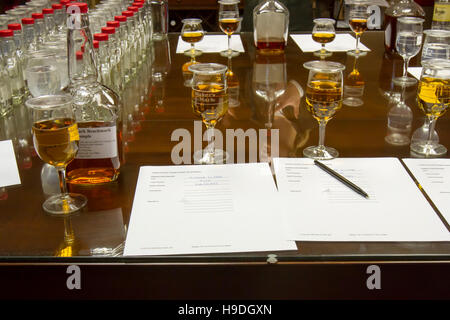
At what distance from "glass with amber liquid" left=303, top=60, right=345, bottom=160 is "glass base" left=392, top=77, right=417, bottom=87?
0.63 m

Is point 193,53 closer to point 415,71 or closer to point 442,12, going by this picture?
point 415,71

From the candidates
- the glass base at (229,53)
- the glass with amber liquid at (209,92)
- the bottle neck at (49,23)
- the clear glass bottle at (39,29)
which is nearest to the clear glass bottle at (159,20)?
the glass base at (229,53)

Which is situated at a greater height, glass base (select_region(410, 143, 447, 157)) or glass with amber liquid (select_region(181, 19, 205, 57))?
glass with amber liquid (select_region(181, 19, 205, 57))

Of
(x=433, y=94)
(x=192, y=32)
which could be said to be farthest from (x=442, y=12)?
(x=433, y=94)

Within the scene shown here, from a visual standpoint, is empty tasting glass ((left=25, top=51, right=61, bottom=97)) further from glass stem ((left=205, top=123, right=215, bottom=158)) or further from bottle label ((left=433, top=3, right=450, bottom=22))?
bottle label ((left=433, top=3, right=450, bottom=22))

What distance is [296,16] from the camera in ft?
9.81

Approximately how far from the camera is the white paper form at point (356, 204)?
80 cm

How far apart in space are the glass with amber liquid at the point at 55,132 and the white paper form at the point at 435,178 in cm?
63

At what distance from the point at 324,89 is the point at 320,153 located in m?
0.14

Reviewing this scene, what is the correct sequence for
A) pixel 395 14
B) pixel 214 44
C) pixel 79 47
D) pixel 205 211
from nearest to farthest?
pixel 205 211
pixel 79 47
pixel 395 14
pixel 214 44

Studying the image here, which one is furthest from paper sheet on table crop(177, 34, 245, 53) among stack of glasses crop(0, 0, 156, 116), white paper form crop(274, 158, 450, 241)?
white paper form crop(274, 158, 450, 241)

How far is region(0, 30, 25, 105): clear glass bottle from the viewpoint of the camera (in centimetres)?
134

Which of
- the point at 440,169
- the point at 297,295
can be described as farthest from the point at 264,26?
the point at 297,295

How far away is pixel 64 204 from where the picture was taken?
0.89m
